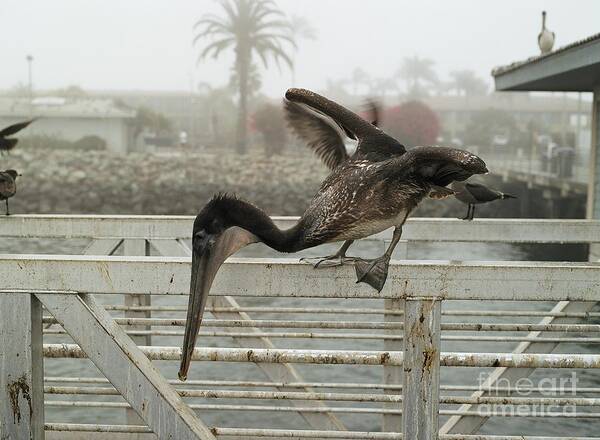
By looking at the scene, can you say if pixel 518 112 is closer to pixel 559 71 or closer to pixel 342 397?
pixel 559 71

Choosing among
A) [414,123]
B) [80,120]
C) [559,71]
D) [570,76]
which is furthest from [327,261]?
[414,123]

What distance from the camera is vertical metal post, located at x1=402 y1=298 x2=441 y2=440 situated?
9.07ft

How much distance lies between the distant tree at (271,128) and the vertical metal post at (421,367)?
144ft

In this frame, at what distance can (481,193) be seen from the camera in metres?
5.11

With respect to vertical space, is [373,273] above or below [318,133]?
below

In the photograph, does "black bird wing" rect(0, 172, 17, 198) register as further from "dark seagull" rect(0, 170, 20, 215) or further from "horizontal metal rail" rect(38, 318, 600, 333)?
"horizontal metal rail" rect(38, 318, 600, 333)

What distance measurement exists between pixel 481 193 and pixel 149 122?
49.6 m

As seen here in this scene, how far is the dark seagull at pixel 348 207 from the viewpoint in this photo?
2824mm

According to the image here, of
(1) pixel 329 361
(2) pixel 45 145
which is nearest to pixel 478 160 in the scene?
(1) pixel 329 361

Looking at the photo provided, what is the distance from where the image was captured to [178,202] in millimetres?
36750

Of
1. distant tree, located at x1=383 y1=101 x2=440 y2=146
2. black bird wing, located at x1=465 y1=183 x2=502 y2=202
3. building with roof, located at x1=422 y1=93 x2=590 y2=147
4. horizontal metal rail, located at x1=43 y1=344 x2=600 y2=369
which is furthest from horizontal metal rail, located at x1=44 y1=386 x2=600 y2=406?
building with roof, located at x1=422 y1=93 x2=590 y2=147

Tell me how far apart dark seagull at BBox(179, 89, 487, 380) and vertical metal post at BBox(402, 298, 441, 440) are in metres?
0.18

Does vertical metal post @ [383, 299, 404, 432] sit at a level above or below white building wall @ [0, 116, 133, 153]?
below

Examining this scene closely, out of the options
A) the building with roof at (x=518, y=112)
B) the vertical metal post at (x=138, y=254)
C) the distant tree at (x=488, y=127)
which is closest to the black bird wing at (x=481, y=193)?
the vertical metal post at (x=138, y=254)
